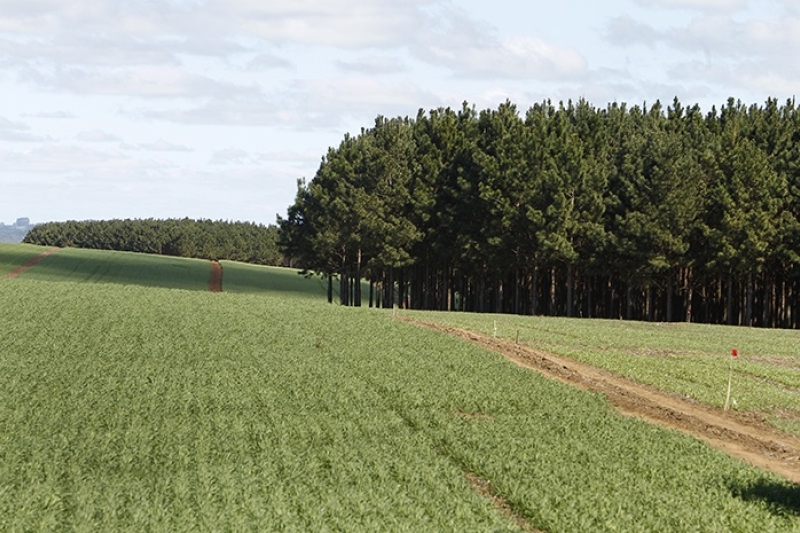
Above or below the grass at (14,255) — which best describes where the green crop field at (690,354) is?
below

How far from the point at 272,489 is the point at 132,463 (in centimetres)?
437

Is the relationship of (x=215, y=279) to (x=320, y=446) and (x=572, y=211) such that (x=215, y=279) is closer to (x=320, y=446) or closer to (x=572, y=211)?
(x=572, y=211)

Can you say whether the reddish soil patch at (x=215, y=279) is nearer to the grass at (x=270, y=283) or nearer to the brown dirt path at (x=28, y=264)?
the grass at (x=270, y=283)

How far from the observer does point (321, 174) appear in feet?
339

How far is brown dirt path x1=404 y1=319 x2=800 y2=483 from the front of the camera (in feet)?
88.2

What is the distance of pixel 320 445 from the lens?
985 inches

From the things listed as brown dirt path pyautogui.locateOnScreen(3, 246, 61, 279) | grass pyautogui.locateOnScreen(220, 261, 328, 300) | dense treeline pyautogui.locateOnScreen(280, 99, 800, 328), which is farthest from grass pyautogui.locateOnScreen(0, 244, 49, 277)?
dense treeline pyautogui.locateOnScreen(280, 99, 800, 328)

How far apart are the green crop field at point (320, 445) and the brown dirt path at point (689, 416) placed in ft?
4.06

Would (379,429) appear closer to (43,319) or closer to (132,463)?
(132,463)

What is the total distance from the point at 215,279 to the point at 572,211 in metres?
61.8

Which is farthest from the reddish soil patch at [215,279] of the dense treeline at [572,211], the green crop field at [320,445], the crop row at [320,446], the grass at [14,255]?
the crop row at [320,446]

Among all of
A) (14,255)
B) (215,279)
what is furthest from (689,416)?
(14,255)

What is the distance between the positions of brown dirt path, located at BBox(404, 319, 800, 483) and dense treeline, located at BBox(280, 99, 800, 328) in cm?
4019

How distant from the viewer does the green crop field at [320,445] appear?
19.1 meters
